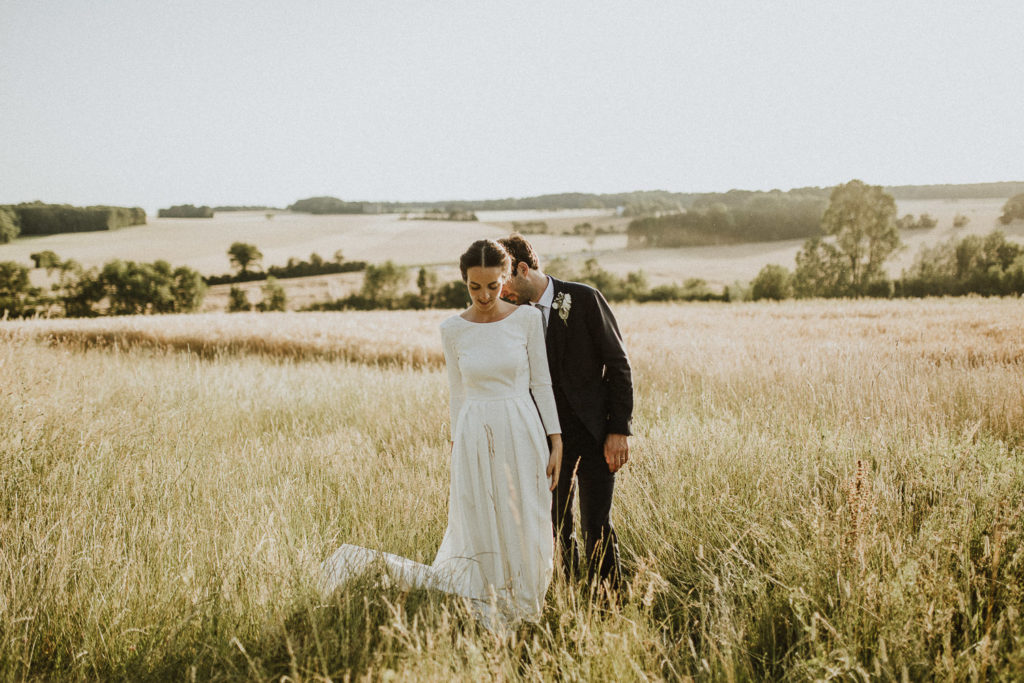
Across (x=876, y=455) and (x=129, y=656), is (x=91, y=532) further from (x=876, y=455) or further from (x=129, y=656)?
(x=876, y=455)

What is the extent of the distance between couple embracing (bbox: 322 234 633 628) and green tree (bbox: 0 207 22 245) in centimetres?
5507

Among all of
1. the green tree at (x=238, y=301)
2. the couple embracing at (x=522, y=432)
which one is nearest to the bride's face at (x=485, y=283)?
the couple embracing at (x=522, y=432)

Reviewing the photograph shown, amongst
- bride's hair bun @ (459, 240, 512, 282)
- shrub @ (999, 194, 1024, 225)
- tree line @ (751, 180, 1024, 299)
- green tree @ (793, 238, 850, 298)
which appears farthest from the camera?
green tree @ (793, 238, 850, 298)

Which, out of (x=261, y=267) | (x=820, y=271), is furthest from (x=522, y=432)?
(x=261, y=267)

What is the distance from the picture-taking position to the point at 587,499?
297 centimetres

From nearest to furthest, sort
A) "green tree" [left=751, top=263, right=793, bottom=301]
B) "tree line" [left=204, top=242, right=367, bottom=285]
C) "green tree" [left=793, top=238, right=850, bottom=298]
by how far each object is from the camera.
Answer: "green tree" [left=793, top=238, right=850, bottom=298] → "green tree" [left=751, top=263, right=793, bottom=301] → "tree line" [left=204, top=242, right=367, bottom=285]

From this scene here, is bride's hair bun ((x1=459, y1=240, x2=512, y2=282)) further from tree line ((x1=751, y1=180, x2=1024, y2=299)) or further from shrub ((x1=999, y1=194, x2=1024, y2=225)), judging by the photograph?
shrub ((x1=999, y1=194, x2=1024, y2=225))

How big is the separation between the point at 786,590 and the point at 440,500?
2362 millimetres

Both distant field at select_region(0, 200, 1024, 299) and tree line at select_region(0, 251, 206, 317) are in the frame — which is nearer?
tree line at select_region(0, 251, 206, 317)

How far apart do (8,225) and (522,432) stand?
Result: 57.5 metres

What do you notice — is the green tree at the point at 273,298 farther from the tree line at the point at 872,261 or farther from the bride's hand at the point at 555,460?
the bride's hand at the point at 555,460

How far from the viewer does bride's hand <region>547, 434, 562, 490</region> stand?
2.74m

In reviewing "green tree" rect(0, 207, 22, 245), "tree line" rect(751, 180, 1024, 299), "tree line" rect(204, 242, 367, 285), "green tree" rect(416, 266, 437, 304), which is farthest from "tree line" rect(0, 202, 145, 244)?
"tree line" rect(751, 180, 1024, 299)

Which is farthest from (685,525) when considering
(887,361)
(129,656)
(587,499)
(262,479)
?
(887,361)
